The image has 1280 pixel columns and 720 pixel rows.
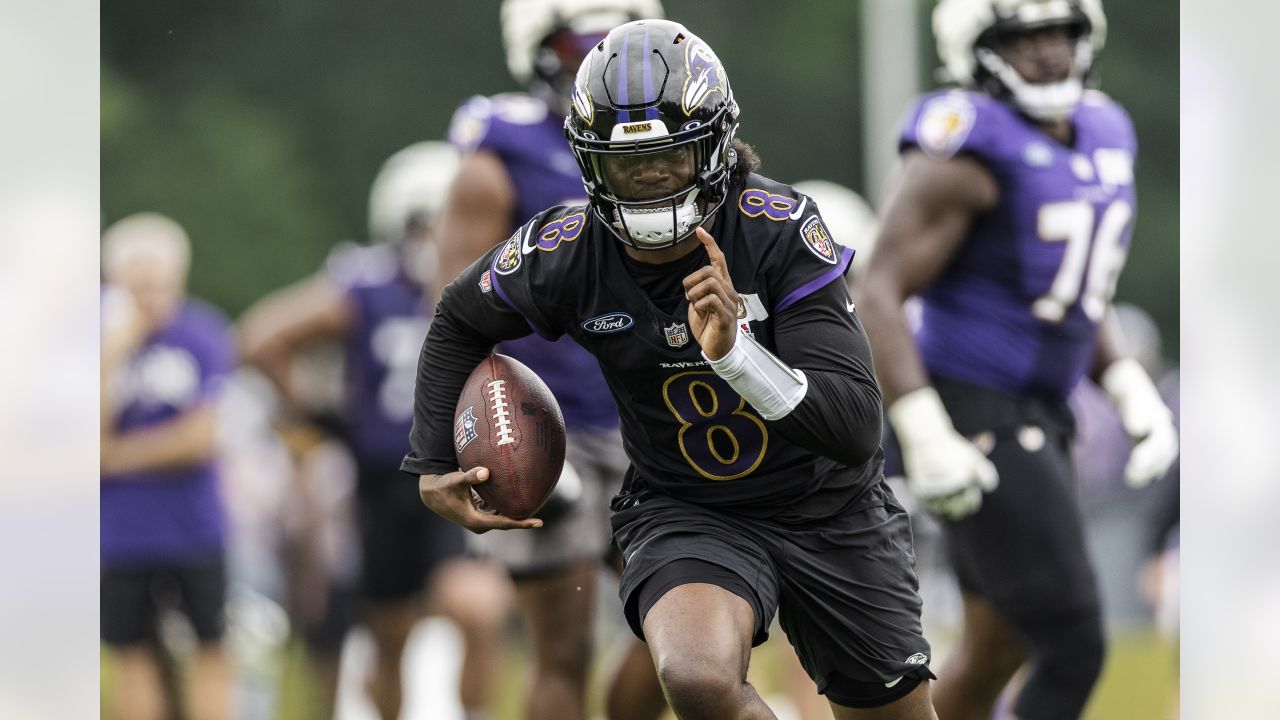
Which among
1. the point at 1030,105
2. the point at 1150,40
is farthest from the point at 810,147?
the point at 1150,40

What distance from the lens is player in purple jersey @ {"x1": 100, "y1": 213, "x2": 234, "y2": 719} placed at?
16.8 ft

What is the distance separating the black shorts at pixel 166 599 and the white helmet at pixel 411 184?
4.27 ft

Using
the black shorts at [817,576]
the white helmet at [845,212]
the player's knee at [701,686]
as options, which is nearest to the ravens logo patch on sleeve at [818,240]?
the black shorts at [817,576]

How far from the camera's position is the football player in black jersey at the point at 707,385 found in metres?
3.05

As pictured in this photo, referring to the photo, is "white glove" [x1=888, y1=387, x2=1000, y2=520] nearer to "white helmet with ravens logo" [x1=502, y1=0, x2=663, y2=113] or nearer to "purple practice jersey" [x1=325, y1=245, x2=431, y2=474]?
"white helmet with ravens logo" [x1=502, y1=0, x2=663, y2=113]

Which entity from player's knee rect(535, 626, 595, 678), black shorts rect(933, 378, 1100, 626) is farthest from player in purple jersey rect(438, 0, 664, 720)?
black shorts rect(933, 378, 1100, 626)

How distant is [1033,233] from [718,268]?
87.4 inches

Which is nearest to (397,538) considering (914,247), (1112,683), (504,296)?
(914,247)

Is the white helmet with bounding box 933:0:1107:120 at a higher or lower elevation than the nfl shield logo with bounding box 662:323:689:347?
higher

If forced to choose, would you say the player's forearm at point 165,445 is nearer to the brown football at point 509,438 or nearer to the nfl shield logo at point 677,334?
the brown football at point 509,438

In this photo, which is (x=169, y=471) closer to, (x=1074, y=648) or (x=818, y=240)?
(x=818, y=240)
